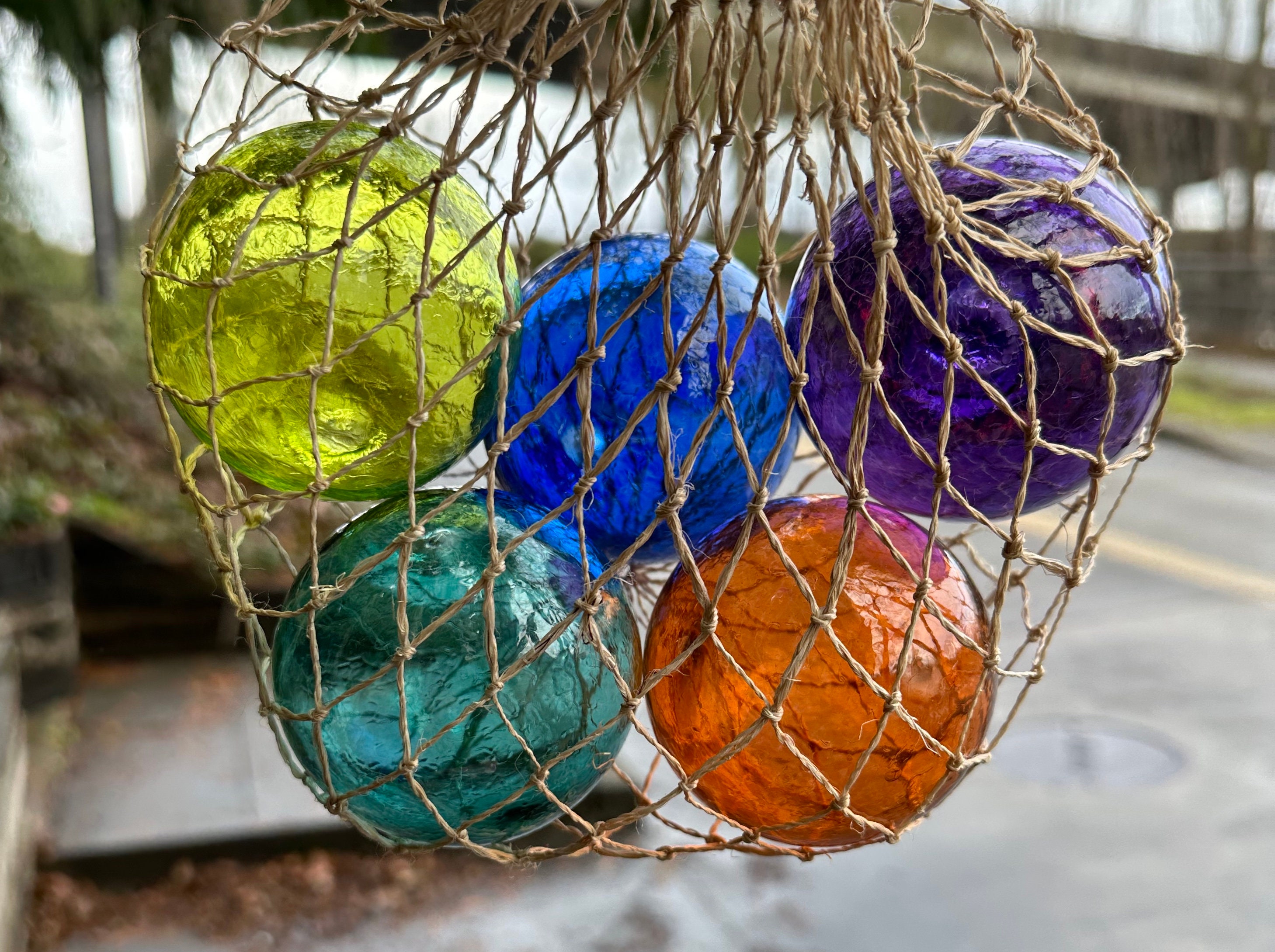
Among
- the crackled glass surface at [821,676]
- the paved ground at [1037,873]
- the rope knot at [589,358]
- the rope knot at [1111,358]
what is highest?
the rope knot at [589,358]

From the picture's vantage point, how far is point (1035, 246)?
731 millimetres

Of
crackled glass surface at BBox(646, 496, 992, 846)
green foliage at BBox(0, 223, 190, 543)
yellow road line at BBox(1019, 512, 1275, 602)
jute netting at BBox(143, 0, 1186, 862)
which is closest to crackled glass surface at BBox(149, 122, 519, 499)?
jute netting at BBox(143, 0, 1186, 862)

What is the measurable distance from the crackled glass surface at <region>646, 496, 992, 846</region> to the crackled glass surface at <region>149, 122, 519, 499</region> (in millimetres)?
228

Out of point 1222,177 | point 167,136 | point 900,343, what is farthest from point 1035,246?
point 1222,177

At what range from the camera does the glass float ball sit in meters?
0.73

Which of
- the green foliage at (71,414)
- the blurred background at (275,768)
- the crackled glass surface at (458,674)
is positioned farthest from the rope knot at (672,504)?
the green foliage at (71,414)

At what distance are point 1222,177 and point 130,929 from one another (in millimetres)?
13588

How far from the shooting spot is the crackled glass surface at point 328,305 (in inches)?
29.4

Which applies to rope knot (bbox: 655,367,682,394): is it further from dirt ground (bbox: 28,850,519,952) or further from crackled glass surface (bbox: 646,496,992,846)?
dirt ground (bbox: 28,850,519,952)

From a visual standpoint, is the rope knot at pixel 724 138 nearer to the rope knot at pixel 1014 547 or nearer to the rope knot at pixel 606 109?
the rope knot at pixel 606 109

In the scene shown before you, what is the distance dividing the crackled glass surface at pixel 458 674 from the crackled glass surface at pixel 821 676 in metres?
0.06

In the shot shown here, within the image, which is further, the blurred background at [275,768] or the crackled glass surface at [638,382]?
the blurred background at [275,768]

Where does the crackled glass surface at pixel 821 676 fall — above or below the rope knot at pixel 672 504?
below

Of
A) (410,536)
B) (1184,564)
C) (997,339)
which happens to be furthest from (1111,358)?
(1184,564)
